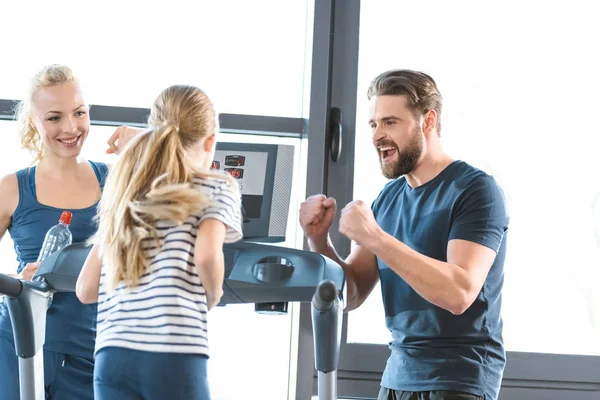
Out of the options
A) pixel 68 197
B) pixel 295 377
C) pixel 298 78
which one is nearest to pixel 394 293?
pixel 295 377

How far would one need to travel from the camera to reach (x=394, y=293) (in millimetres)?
2061

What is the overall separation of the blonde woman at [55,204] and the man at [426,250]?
0.65 metres

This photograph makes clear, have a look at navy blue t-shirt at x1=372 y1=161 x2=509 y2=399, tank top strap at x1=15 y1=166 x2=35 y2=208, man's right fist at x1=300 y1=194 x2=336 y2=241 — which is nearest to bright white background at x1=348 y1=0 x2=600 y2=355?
man's right fist at x1=300 y1=194 x2=336 y2=241

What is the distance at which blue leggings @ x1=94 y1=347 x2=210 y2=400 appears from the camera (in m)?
1.47

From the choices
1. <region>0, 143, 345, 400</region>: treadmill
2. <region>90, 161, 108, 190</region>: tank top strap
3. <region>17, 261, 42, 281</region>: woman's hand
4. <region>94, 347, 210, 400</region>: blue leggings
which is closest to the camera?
<region>94, 347, 210, 400</region>: blue leggings

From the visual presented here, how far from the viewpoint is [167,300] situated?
4.92 ft

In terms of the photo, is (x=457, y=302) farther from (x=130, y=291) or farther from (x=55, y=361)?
(x=55, y=361)

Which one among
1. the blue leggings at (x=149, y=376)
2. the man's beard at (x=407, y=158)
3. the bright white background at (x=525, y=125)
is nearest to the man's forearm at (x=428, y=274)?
the man's beard at (x=407, y=158)

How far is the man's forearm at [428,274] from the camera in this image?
1.84 meters

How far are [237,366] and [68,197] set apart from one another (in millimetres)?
949

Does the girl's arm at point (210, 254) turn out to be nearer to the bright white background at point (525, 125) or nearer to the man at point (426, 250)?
the man at point (426, 250)

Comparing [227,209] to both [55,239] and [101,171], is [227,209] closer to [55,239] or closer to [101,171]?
[55,239]

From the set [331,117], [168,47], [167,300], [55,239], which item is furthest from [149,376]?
[168,47]

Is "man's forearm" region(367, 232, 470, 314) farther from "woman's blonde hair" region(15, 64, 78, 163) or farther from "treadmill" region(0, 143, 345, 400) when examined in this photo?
"woman's blonde hair" region(15, 64, 78, 163)
